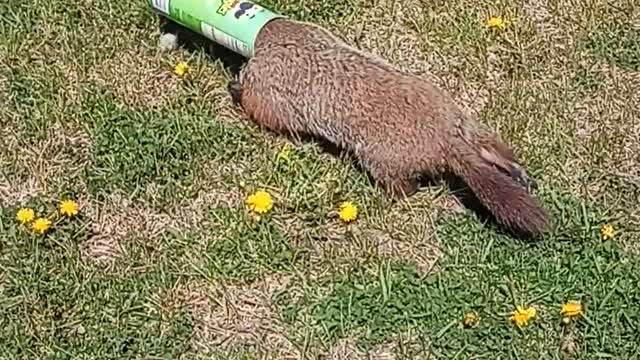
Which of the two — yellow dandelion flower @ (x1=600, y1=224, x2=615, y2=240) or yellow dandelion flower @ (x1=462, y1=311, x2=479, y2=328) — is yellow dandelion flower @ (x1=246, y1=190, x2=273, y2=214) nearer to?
yellow dandelion flower @ (x1=462, y1=311, x2=479, y2=328)

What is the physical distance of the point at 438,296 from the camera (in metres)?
3.47

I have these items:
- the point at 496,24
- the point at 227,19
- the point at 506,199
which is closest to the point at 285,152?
the point at 227,19

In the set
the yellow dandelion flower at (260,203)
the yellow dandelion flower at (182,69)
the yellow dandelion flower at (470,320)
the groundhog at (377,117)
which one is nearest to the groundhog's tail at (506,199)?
the groundhog at (377,117)

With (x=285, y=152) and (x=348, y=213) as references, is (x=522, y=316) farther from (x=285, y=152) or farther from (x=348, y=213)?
(x=285, y=152)

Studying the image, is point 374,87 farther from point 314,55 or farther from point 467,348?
point 467,348

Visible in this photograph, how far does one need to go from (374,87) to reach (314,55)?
28cm

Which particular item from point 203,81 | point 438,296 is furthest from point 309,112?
point 438,296

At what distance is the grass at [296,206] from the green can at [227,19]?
7.2 inches

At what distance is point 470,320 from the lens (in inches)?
133

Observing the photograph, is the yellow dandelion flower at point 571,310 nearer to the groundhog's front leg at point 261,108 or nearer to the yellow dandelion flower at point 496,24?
the groundhog's front leg at point 261,108

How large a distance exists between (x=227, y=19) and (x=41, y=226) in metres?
0.98

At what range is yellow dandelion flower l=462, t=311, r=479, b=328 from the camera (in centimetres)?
338

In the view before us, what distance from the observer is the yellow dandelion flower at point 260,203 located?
3.70 metres

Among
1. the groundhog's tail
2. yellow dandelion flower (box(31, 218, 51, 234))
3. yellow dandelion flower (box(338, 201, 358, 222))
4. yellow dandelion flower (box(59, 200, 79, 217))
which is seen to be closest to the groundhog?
the groundhog's tail
